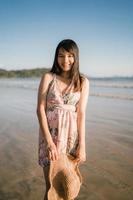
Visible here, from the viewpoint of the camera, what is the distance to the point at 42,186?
4.30 metres

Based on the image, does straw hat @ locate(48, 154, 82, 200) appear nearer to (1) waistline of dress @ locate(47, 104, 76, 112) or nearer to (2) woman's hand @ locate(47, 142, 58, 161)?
(2) woman's hand @ locate(47, 142, 58, 161)

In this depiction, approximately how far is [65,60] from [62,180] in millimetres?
1289

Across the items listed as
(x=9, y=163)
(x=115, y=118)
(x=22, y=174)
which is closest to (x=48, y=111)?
(x=22, y=174)

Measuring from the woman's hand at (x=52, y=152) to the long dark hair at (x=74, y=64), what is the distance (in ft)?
2.25

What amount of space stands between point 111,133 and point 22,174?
3.22m

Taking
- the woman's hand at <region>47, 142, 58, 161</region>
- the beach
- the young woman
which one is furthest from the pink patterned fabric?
the beach

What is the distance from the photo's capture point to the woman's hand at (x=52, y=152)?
2.97 meters

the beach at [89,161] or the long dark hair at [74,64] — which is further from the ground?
the long dark hair at [74,64]

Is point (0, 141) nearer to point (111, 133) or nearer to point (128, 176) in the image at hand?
point (111, 133)

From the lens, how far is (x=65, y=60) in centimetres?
313

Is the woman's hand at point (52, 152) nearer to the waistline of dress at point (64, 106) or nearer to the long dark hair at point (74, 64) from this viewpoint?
the waistline of dress at point (64, 106)

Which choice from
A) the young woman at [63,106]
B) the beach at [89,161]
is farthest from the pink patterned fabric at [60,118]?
the beach at [89,161]

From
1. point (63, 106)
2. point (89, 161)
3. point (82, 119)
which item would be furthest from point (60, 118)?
point (89, 161)

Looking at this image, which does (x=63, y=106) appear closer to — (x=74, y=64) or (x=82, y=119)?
(x=82, y=119)
